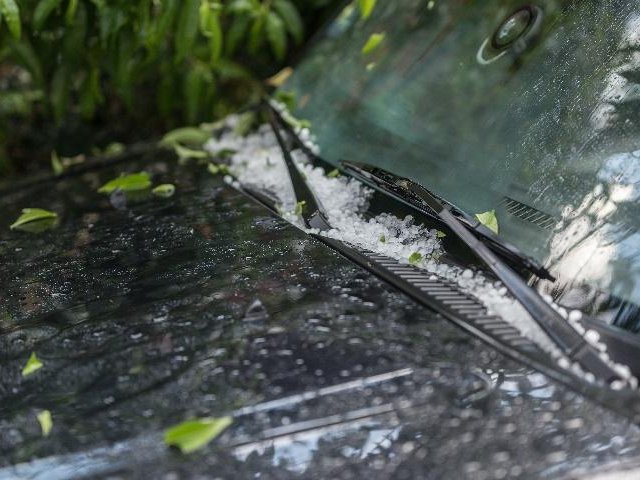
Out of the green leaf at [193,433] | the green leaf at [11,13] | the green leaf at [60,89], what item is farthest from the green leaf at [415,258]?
the green leaf at [60,89]

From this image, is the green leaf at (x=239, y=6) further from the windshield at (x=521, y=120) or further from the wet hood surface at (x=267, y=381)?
the wet hood surface at (x=267, y=381)

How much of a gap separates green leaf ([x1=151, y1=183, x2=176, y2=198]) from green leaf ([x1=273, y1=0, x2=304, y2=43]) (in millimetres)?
1286

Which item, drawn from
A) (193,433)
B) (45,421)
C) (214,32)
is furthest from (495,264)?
(214,32)

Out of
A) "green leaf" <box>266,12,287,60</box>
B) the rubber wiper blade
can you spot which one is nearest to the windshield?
the rubber wiper blade

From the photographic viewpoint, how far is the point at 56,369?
52.9 inches

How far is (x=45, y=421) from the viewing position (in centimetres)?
120

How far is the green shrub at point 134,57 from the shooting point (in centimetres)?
269

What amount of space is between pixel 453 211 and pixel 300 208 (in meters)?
0.39

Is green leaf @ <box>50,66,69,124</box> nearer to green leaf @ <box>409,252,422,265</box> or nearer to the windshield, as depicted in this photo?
the windshield

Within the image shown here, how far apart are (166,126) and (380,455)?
10.8ft

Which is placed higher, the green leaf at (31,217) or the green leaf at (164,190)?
the green leaf at (164,190)

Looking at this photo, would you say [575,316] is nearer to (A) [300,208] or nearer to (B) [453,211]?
(B) [453,211]

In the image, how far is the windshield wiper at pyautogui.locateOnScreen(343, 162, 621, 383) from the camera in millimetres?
1242

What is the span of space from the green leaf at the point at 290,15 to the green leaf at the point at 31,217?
4.81ft
